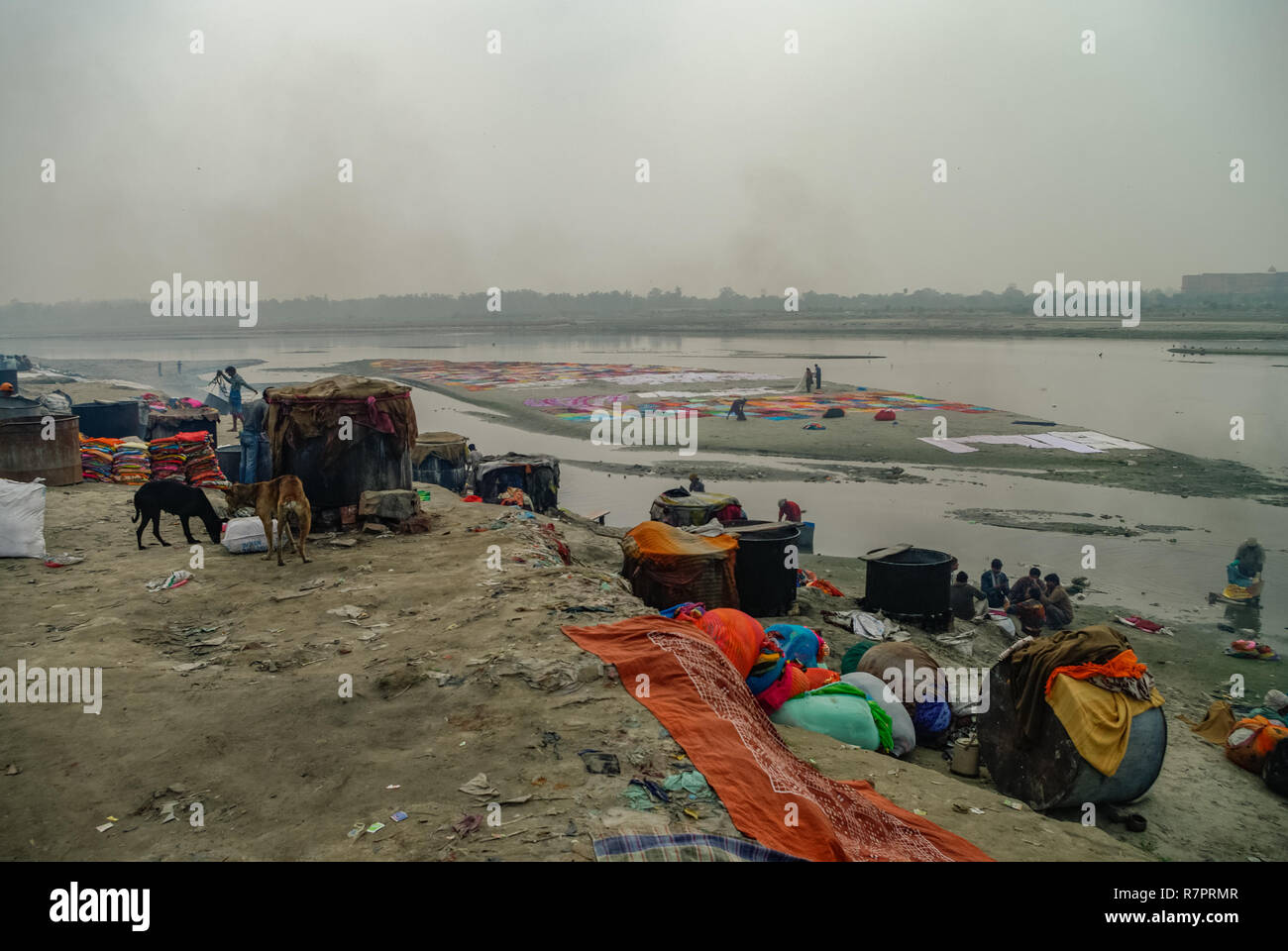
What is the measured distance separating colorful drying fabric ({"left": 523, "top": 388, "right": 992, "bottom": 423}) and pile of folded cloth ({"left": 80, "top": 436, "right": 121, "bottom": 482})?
686 inches

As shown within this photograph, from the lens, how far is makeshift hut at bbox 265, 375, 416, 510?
967cm

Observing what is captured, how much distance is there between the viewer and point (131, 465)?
1269 centimetres

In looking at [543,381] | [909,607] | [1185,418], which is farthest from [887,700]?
[543,381]

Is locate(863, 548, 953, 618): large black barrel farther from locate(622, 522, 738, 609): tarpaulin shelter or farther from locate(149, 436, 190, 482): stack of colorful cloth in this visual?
locate(149, 436, 190, 482): stack of colorful cloth

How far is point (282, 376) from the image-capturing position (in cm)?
4928

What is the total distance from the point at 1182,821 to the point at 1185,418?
2676 cm

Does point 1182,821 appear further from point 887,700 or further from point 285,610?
point 285,610

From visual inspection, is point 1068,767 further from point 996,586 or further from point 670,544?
point 996,586

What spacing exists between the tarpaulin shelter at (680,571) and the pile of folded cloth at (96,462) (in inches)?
333

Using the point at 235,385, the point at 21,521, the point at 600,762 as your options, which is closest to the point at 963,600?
the point at 600,762

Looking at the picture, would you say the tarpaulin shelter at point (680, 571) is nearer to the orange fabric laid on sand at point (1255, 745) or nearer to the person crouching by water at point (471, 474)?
the orange fabric laid on sand at point (1255, 745)

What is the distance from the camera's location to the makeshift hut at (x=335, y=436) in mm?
9672

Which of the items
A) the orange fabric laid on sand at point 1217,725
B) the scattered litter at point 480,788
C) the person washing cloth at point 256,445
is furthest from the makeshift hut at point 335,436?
the orange fabric laid on sand at point 1217,725

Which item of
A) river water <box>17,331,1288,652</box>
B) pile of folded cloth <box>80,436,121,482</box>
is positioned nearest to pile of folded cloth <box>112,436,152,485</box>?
pile of folded cloth <box>80,436,121,482</box>
